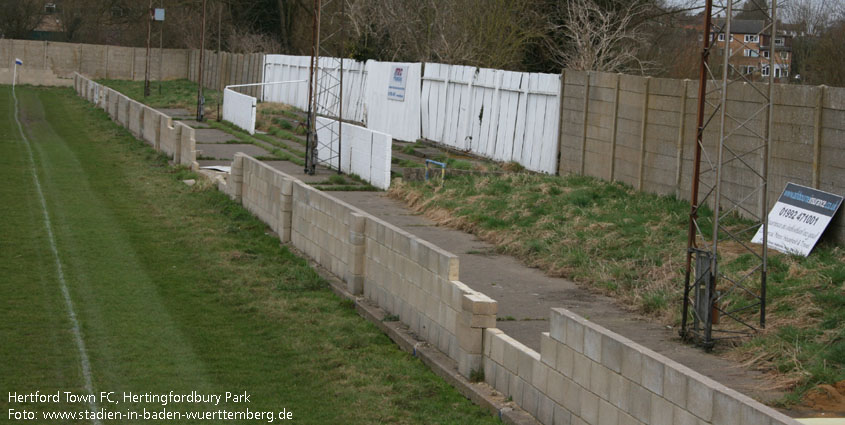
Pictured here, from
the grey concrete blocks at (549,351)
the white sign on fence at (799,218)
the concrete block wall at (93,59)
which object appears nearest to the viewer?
the grey concrete blocks at (549,351)

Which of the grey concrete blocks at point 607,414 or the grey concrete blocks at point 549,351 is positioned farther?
the grey concrete blocks at point 549,351

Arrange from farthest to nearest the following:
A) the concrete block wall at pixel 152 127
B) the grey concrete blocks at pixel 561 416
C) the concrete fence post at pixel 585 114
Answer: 1. the concrete block wall at pixel 152 127
2. the concrete fence post at pixel 585 114
3. the grey concrete blocks at pixel 561 416

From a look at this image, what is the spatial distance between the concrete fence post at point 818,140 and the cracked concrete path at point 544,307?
3806 millimetres

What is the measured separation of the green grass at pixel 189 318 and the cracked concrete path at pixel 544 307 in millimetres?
1954

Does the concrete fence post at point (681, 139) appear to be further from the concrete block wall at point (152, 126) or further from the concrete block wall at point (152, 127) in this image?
the concrete block wall at point (152, 127)

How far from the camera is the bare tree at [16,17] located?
81.2m

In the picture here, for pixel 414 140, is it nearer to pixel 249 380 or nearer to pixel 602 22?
pixel 602 22

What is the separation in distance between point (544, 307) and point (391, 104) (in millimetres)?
23663

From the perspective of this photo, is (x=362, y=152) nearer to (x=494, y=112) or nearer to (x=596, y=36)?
(x=494, y=112)

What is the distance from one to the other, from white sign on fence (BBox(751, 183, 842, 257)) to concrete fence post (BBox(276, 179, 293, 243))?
783 cm

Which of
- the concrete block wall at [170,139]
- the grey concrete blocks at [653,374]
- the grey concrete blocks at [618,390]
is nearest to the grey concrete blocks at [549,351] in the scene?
the grey concrete blocks at [618,390]

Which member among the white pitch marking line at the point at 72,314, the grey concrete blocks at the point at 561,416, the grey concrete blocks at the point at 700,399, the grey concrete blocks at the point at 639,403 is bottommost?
the white pitch marking line at the point at 72,314

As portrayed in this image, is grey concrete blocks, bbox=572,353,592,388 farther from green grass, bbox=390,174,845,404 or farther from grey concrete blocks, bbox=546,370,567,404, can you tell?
green grass, bbox=390,174,845,404

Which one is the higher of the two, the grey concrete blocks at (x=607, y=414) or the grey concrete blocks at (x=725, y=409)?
the grey concrete blocks at (x=725, y=409)
